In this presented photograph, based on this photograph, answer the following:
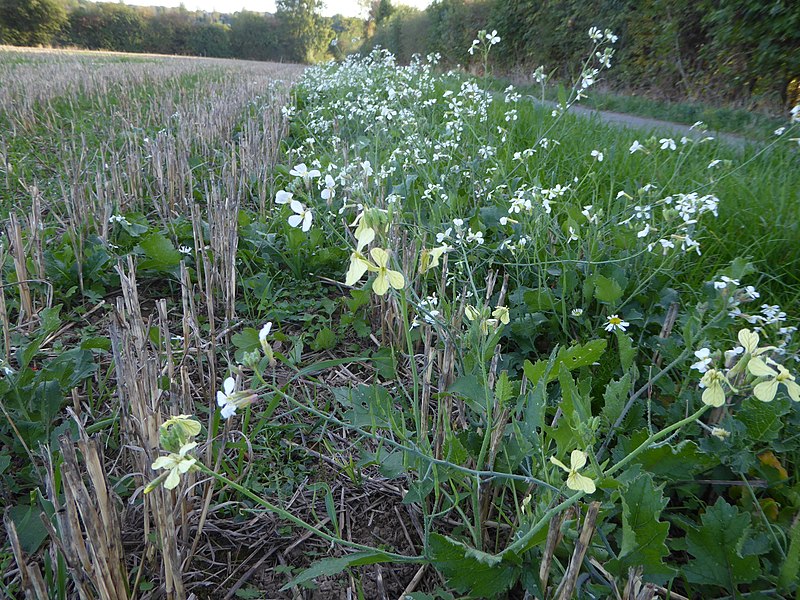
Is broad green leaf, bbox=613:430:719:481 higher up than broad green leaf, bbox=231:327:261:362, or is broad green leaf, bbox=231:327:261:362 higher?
broad green leaf, bbox=613:430:719:481

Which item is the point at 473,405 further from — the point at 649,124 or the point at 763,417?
the point at 649,124

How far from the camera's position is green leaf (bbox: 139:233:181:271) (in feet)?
8.44

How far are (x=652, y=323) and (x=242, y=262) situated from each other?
208 centimetres

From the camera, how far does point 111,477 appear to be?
4.92ft

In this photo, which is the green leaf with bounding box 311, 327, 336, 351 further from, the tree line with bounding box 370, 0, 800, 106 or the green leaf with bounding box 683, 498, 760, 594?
the tree line with bounding box 370, 0, 800, 106

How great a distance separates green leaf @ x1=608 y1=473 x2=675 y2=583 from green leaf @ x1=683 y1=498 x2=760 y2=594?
200 millimetres

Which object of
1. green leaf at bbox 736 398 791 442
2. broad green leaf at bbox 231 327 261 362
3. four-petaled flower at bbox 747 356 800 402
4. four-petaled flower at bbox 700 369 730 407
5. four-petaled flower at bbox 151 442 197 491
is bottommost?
broad green leaf at bbox 231 327 261 362

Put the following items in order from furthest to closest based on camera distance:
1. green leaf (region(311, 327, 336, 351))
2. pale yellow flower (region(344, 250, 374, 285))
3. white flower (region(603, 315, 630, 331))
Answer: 1. green leaf (region(311, 327, 336, 351))
2. white flower (region(603, 315, 630, 331))
3. pale yellow flower (region(344, 250, 374, 285))

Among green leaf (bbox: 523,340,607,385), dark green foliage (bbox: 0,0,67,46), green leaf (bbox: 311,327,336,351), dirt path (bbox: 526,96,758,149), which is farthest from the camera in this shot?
dark green foliage (bbox: 0,0,67,46)

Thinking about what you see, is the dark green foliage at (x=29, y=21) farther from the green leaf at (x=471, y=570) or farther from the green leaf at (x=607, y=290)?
the green leaf at (x=471, y=570)

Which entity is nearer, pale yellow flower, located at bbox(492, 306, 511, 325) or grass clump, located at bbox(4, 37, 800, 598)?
grass clump, located at bbox(4, 37, 800, 598)

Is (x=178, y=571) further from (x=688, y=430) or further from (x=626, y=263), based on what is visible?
(x=626, y=263)

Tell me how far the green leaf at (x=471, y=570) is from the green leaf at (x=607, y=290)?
45.5 inches

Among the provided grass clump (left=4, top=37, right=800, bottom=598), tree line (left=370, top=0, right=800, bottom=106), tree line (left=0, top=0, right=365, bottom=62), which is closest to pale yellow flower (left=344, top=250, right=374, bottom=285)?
grass clump (left=4, top=37, right=800, bottom=598)
